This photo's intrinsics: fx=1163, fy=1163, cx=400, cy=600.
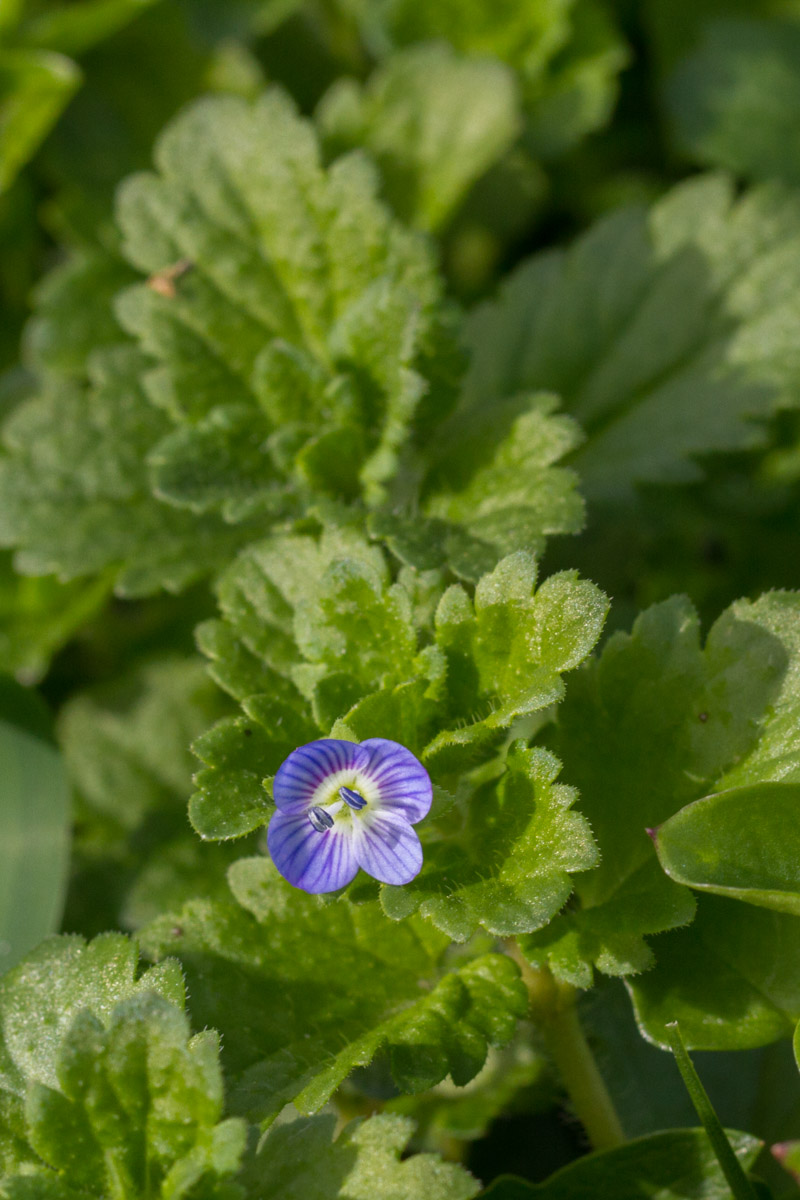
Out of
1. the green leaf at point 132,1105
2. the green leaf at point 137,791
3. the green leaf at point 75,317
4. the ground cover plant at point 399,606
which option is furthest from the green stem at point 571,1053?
the green leaf at point 75,317

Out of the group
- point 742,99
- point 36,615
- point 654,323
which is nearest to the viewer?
point 654,323

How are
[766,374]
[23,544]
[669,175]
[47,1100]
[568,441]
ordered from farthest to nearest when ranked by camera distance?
[669,175], [766,374], [23,544], [568,441], [47,1100]

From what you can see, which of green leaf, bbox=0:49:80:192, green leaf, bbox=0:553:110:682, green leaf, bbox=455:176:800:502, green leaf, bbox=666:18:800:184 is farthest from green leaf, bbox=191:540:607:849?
green leaf, bbox=666:18:800:184

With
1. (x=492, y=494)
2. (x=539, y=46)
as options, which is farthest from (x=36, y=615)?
(x=539, y=46)

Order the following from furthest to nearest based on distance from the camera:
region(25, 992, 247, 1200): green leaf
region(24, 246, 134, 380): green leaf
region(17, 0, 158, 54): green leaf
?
region(17, 0, 158, 54): green leaf → region(24, 246, 134, 380): green leaf → region(25, 992, 247, 1200): green leaf

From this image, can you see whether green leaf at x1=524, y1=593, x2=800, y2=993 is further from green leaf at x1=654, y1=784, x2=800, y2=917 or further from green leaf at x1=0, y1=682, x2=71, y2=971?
green leaf at x1=0, y1=682, x2=71, y2=971

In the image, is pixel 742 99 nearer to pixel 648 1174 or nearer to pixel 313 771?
pixel 313 771

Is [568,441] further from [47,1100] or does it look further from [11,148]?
[11,148]

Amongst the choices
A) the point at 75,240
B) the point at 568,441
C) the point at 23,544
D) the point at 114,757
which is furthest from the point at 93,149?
the point at 568,441
